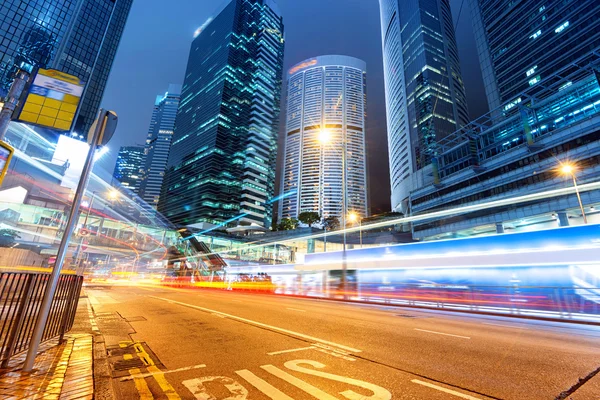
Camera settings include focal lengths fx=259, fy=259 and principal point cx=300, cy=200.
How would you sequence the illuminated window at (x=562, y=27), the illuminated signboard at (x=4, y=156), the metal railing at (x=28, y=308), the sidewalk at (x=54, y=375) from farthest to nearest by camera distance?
the illuminated window at (x=562, y=27), the metal railing at (x=28, y=308), the illuminated signboard at (x=4, y=156), the sidewalk at (x=54, y=375)

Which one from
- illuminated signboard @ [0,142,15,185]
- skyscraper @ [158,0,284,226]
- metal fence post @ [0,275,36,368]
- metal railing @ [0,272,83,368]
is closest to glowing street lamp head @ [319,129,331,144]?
metal railing @ [0,272,83,368]

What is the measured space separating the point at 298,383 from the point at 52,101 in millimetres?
7263

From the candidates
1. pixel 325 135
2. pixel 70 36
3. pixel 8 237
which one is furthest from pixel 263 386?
pixel 70 36

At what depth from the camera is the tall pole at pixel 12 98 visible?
4793 mm

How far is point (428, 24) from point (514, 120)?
98.7 meters

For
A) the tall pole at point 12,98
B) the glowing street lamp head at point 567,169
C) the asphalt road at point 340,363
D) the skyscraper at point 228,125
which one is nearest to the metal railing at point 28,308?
the asphalt road at point 340,363

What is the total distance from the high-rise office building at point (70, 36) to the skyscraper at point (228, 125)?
2041 inches

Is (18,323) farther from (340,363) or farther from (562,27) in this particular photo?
(562,27)

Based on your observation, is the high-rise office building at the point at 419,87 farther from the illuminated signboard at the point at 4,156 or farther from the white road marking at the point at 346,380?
the illuminated signboard at the point at 4,156

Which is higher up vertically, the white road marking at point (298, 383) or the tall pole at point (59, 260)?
the tall pole at point (59, 260)

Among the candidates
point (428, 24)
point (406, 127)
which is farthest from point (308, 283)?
point (428, 24)

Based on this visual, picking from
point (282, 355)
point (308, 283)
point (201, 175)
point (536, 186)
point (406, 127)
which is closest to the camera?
point (282, 355)

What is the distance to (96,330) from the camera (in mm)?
7090

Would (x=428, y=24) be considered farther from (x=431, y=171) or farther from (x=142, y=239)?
(x=142, y=239)
